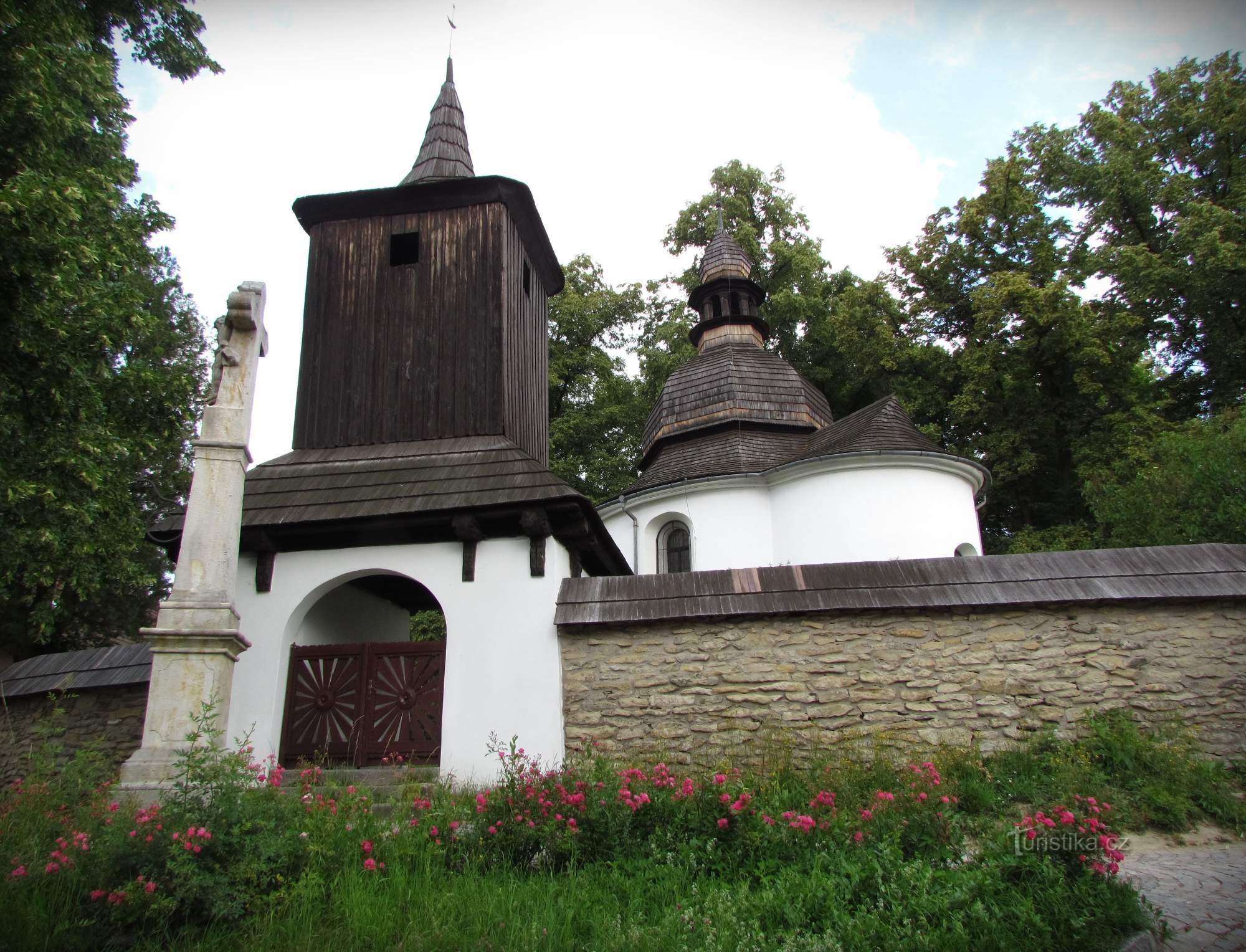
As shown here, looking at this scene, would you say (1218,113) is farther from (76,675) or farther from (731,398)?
(76,675)

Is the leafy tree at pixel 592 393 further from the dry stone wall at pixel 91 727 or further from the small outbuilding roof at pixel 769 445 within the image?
the dry stone wall at pixel 91 727

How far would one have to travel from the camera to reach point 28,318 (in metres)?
7.40

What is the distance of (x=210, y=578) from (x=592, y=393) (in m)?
16.9

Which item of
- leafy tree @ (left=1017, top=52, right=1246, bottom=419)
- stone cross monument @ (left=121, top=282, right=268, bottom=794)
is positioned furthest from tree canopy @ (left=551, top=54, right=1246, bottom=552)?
stone cross monument @ (left=121, top=282, right=268, bottom=794)

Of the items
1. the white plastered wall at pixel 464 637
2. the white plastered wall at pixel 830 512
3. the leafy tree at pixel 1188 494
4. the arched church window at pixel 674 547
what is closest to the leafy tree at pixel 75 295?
the white plastered wall at pixel 464 637

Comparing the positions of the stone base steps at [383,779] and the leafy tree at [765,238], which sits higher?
the leafy tree at [765,238]

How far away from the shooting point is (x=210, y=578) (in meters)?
5.88

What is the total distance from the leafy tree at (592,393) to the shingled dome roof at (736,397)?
12.2 ft

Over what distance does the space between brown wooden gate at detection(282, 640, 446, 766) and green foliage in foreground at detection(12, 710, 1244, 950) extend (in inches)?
82.0

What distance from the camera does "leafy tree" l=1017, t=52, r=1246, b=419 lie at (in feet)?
60.4

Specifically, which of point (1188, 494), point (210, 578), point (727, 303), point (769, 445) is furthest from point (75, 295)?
point (1188, 494)

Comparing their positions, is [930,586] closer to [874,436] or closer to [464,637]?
[464,637]

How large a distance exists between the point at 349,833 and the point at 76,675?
552 centimetres

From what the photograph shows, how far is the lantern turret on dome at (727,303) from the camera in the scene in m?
19.4
